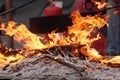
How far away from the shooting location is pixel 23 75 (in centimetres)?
412

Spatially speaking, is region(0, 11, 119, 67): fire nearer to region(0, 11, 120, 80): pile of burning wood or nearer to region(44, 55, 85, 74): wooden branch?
region(0, 11, 120, 80): pile of burning wood

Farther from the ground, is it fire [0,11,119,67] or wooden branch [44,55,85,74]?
fire [0,11,119,67]

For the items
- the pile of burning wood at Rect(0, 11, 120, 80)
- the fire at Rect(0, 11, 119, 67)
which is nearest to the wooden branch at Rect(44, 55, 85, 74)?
the pile of burning wood at Rect(0, 11, 120, 80)

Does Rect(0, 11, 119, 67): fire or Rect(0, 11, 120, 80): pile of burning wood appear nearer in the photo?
Rect(0, 11, 120, 80): pile of burning wood

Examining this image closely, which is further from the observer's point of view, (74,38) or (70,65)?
(74,38)

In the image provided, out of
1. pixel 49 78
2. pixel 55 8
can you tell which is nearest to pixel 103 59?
pixel 49 78

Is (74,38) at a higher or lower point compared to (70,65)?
higher

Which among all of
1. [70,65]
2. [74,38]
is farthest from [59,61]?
[74,38]

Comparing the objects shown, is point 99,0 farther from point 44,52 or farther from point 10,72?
point 10,72

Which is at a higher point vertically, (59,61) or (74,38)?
(74,38)

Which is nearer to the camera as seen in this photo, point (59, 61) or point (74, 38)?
point (59, 61)

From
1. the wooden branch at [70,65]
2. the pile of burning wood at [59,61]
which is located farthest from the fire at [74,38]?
the wooden branch at [70,65]

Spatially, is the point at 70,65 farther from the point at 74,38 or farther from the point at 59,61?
the point at 74,38

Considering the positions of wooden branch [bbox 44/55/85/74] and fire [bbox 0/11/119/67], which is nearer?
wooden branch [bbox 44/55/85/74]
